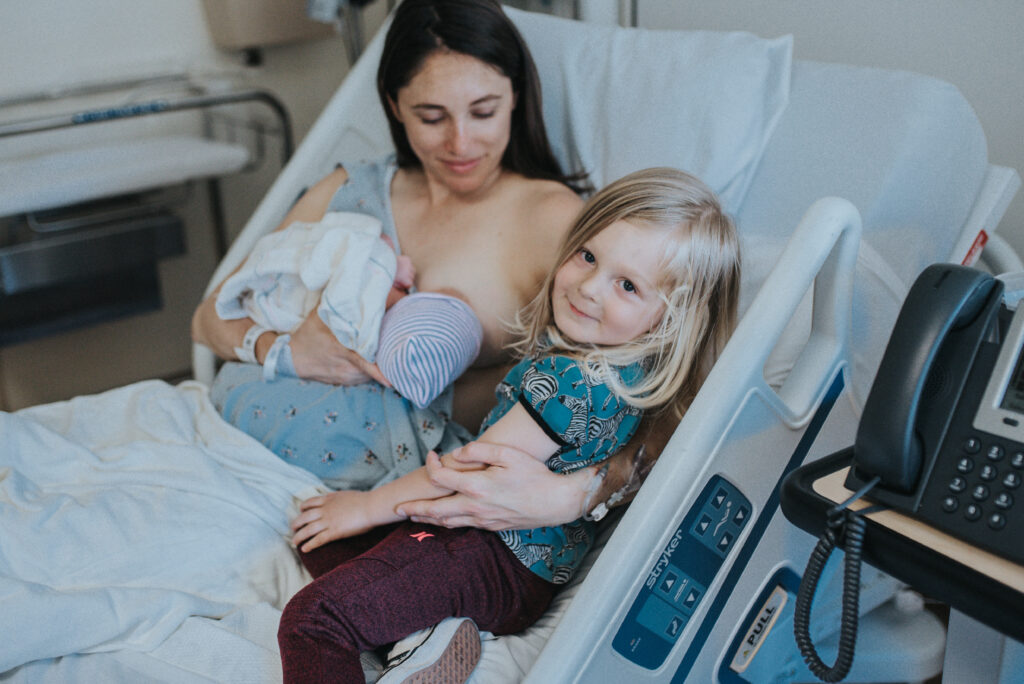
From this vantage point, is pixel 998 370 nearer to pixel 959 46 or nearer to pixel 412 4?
pixel 959 46

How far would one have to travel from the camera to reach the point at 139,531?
4.30ft

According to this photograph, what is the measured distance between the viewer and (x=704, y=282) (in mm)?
1184

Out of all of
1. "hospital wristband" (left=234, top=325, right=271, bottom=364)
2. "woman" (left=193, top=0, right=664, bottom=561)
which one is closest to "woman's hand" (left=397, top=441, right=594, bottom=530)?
"woman" (left=193, top=0, right=664, bottom=561)

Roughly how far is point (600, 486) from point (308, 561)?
462 millimetres

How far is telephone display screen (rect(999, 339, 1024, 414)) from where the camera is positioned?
2.60ft

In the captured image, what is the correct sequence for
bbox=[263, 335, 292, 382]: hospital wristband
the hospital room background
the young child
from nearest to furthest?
the young child
bbox=[263, 335, 292, 382]: hospital wristband
the hospital room background

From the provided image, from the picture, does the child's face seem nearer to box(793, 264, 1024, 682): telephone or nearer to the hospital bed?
the hospital bed

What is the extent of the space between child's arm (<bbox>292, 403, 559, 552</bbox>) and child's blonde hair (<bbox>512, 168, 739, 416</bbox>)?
0.14 meters

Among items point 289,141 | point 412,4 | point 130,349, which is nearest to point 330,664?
point 412,4

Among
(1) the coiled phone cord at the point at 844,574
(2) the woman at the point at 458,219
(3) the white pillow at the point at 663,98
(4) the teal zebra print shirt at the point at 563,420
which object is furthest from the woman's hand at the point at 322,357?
(1) the coiled phone cord at the point at 844,574

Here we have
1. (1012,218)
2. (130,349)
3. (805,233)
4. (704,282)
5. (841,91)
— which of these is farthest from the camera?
(130,349)

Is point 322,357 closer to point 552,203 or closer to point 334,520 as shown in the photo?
point 334,520

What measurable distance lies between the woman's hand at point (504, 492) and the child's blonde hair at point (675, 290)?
154 mm

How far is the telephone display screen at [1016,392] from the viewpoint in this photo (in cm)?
A: 79
